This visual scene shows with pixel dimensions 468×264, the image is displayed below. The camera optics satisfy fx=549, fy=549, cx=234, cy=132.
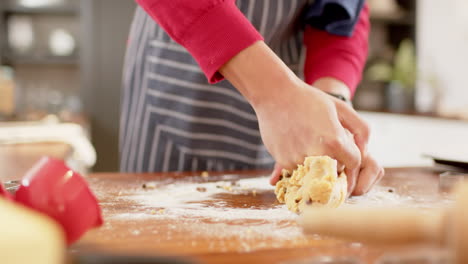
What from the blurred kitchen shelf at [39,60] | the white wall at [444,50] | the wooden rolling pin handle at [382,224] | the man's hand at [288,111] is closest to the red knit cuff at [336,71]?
the man's hand at [288,111]

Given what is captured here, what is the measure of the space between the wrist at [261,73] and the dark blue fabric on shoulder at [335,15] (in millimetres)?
446

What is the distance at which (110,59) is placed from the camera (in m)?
4.02

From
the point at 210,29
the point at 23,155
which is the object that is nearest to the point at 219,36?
the point at 210,29

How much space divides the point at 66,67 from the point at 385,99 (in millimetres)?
2679

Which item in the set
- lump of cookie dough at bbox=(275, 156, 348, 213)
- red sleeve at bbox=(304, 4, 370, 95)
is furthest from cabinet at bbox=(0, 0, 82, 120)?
lump of cookie dough at bbox=(275, 156, 348, 213)

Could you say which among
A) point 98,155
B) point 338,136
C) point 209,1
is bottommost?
point 98,155

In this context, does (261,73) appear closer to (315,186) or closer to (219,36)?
(219,36)

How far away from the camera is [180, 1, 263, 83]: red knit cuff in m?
0.83

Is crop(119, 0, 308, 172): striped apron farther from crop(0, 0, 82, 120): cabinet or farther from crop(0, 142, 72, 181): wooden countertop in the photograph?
crop(0, 0, 82, 120): cabinet

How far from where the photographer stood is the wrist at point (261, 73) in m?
0.82

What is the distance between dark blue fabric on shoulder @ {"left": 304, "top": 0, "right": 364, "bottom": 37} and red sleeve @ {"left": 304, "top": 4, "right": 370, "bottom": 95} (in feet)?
0.09

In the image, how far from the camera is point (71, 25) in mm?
4477

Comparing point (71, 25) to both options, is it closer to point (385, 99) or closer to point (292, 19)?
point (385, 99)

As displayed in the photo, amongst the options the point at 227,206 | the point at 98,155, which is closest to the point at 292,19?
the point at 227,206
